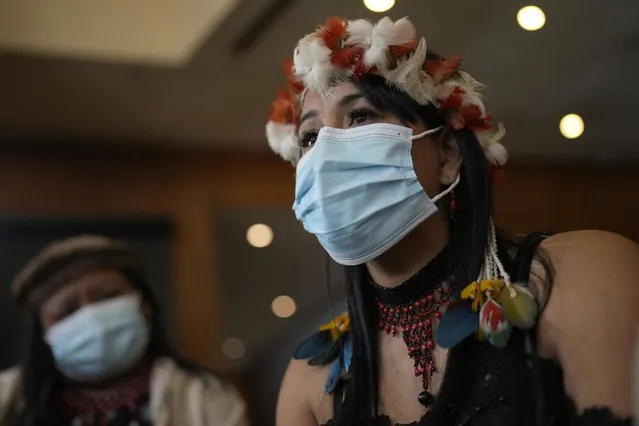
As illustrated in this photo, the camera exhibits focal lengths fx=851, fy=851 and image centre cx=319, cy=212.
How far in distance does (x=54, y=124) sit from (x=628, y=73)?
5.65 feet

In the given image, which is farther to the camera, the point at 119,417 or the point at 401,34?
the point at 119,417

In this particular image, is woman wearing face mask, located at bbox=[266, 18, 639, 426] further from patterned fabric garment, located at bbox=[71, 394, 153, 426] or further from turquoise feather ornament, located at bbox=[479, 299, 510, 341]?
patterned fabric garment, located at bbox=[71, 394, 153, 426]

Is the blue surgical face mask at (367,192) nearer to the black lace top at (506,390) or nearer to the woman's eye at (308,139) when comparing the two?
the woman's eye at (308,139)

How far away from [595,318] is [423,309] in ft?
→ 0.81

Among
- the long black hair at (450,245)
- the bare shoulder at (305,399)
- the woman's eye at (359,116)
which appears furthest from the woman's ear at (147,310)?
the woman's eye at (359,116)

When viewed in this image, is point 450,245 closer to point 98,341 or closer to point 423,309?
point 423,309

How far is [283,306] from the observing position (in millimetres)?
1824

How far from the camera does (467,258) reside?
1083 mm

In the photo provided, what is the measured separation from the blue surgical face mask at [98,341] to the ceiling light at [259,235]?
0.34 meters

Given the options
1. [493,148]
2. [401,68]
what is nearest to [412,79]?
[401,68]

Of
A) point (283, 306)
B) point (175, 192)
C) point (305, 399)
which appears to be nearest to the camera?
point (305, 399)

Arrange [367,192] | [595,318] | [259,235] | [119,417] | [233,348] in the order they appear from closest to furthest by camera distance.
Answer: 1. [595,318]
2. [367,192]
3. [119,417]
4. [259,235]
5. [233,348]

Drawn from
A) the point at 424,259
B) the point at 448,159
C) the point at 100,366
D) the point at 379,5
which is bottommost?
the point at 100,366

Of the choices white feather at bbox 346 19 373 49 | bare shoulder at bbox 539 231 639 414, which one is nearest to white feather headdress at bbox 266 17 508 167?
white feather at bbox 346 19 373 49
